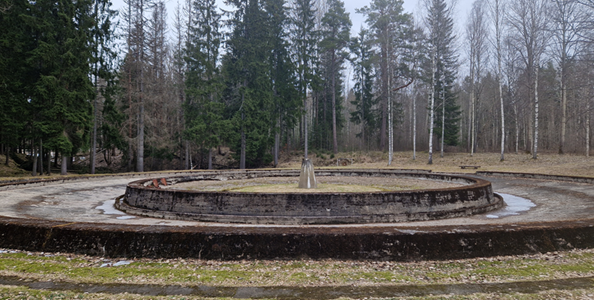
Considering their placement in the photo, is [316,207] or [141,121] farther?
[141,121]

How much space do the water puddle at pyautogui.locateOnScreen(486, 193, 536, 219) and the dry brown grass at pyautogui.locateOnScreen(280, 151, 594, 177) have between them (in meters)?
10.2

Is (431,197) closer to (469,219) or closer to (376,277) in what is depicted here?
(469,219)

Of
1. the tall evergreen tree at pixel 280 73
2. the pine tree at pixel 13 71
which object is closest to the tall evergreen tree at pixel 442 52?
the tall evergreen tree at pixel 280 73

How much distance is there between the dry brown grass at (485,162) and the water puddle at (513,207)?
10246 millimetres

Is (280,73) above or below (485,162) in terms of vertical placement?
above

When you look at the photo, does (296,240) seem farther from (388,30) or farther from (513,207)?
(388,30)

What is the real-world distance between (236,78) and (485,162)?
2535 cm

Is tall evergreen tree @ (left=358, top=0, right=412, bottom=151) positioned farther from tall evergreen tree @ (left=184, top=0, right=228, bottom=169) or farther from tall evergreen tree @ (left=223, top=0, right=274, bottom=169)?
tall evergreen tree @ (left=184, top=0, right=228, bottom=169)

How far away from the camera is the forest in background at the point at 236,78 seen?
834 inches

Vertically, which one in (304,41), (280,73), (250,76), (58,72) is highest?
(304,41)

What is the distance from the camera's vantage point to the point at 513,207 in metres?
10.0

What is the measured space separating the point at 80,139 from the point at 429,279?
1094 inches

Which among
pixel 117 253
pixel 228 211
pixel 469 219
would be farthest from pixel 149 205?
pixel 469 219

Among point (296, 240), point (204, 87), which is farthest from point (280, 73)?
point (296, 240)
